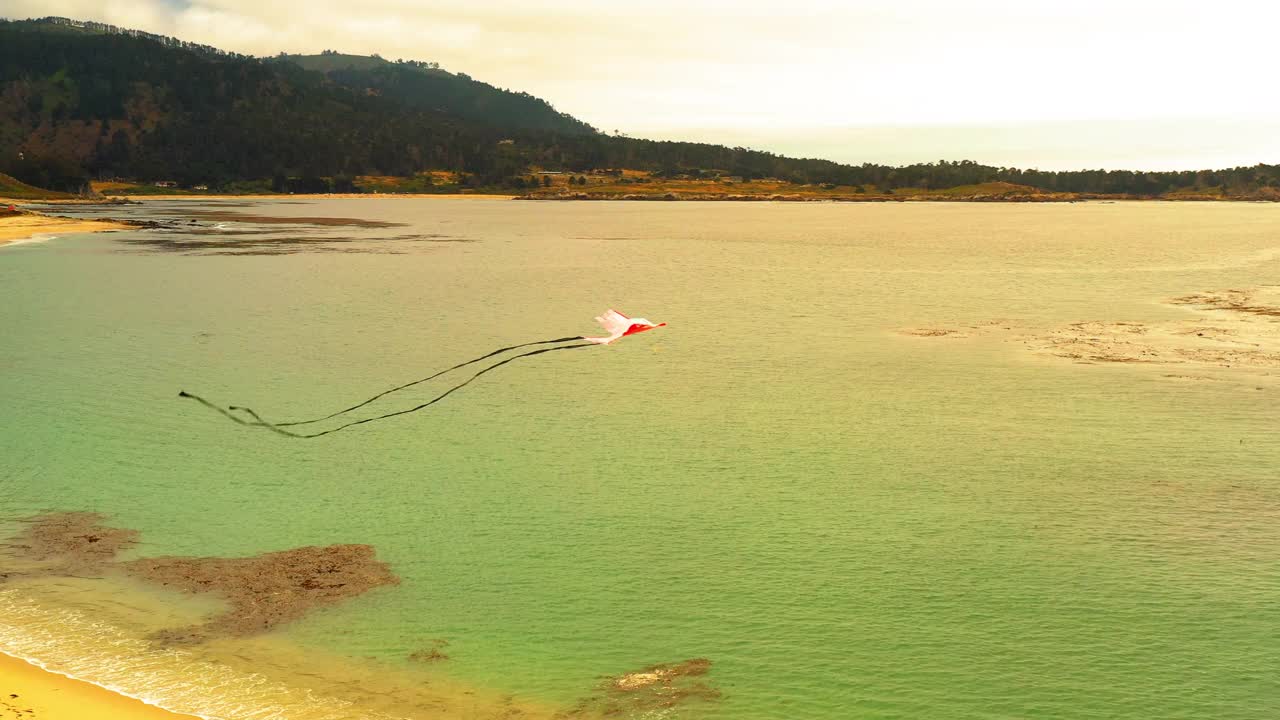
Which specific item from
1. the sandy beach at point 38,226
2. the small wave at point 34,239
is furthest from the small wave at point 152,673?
the sandy beach at point 38,226

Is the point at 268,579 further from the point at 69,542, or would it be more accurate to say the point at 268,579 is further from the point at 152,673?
the point at 69,542

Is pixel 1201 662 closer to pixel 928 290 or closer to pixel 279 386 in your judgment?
pixel 279 386

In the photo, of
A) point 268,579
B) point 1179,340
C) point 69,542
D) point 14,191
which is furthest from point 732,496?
point 14,191

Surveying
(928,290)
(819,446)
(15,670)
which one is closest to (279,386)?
(819,446)

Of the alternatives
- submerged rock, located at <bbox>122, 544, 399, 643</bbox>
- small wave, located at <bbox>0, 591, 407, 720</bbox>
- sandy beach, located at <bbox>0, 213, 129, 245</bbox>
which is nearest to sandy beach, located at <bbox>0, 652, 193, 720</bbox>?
small wave, located at <bbox>0, 591, 407, 720</bbox>

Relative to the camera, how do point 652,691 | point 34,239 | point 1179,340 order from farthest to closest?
point 34,239
point 1179,340
point 652,691

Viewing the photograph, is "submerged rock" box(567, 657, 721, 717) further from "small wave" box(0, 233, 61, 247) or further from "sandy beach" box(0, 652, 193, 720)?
"small wave" box(0, 233, 61, 247)
